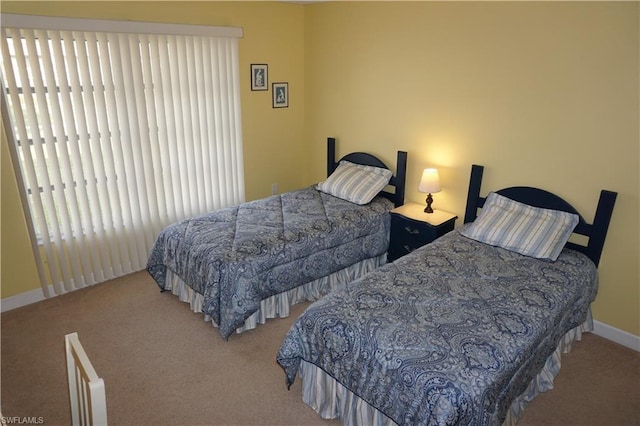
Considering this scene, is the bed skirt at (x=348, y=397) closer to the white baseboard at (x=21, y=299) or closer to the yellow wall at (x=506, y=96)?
the yellow wall at (x=506, y=96)

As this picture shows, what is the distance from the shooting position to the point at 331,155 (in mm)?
4703

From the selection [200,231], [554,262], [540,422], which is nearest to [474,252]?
[554,262]

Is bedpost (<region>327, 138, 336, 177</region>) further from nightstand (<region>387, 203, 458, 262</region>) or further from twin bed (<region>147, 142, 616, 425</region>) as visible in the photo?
nightstand (<region>387, 203, 458, 262</region>)

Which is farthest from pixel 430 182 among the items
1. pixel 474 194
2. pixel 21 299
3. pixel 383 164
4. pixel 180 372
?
pixel 21 299

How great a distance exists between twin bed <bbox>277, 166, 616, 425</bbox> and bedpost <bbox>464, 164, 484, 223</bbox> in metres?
0.34

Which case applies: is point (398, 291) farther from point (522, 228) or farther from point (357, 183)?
point (357, 183)

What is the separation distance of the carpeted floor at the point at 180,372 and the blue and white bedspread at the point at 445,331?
0.30 meters

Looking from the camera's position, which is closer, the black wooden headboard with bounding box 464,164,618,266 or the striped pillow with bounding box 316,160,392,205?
the black wooden headboard with bounding box 464,164,618,266

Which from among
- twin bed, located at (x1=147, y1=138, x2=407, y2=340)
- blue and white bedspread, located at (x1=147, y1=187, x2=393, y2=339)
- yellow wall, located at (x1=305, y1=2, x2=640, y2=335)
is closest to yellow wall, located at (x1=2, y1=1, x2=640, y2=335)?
yellow wall, located at (x1=305, y1=2, x2=640, y2=335)

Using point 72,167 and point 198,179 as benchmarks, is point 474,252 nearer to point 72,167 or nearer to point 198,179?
point 198,179

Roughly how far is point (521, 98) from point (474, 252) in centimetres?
122

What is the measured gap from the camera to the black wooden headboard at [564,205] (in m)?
2.92

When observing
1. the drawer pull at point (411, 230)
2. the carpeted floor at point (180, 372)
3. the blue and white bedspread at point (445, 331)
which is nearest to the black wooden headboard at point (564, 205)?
the blue and white bedspread at point (445, 331)

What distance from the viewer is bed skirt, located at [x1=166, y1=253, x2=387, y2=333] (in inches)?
126
